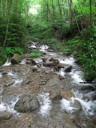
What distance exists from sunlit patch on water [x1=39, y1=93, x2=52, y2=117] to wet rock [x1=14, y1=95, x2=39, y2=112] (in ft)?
0.74

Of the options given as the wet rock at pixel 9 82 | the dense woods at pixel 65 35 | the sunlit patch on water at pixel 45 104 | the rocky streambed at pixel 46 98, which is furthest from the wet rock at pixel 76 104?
the wet rock at pixel 9 82

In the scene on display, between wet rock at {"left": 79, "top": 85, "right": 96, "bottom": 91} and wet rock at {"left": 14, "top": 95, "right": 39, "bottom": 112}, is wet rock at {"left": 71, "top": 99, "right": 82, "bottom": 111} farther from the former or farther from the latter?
wet rock at {"left": 14, "top": 95, "right": 39, "bottom": 112}

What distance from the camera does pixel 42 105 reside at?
218 inches

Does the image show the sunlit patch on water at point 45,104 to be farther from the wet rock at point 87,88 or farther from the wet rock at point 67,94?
the wet rock at point 87,88

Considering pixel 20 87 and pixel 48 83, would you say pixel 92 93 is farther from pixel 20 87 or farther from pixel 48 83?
pixel 20 87

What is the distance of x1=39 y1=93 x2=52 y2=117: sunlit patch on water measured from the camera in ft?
16.9

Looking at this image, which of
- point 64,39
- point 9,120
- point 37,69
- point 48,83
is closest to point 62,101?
point 48,83

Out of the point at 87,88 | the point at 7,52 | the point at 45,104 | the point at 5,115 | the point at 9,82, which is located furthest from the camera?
the point at 7,52

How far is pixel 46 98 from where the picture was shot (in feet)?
19.6

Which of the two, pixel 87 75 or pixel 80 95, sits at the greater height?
pixel 87 75

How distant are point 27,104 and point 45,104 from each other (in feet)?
2.36

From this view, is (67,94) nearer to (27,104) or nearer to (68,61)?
(27,104)

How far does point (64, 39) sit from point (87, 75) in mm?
10075

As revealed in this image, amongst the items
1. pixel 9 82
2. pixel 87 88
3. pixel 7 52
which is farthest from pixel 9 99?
pixel 7 52
